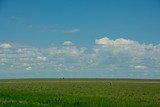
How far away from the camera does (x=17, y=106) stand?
971 inches

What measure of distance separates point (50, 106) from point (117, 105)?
4837mm

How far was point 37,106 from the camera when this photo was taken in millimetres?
25234

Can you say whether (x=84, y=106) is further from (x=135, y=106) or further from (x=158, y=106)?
(x=158, y=106)

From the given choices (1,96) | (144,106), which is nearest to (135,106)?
(144,106)

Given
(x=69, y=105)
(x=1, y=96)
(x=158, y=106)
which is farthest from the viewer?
(x=1, y=96)

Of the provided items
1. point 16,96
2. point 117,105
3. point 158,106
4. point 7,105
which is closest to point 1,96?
point 16,96

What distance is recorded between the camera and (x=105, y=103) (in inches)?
1118

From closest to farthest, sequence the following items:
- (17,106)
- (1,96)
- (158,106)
Answer: 1. (17,106)
2. (158,106)
3. (1,96)

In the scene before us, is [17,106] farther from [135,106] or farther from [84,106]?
[135,106]

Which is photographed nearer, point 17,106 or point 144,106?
point 17,106

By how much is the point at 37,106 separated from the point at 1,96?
7105 millimetres

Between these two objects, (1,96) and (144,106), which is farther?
(1,96)

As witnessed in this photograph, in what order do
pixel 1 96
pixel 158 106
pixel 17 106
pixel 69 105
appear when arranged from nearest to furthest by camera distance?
pixel 17 106 < pixel 69 105 < pixel 158 106 < pixel 1 96

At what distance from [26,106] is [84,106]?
4.01 metres
